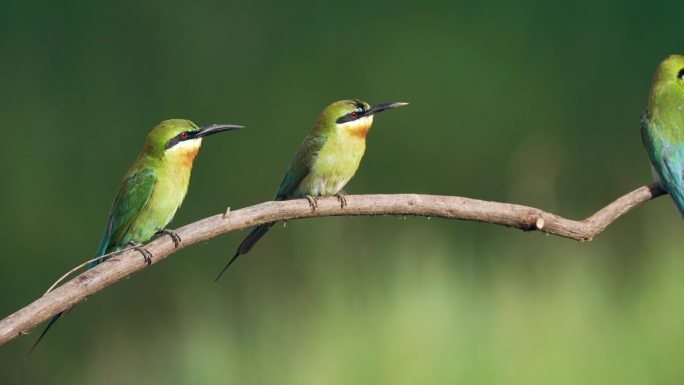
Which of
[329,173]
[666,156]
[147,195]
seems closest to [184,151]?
[147,195]

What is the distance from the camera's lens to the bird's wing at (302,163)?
2475 mm

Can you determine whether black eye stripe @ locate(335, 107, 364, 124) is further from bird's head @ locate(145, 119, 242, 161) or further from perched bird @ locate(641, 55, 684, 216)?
perched bird @ locate(641, 55, 684, 216)

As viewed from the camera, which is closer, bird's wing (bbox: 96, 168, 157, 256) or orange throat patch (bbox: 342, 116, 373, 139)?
bird's wing (bbox: 96, 168, 157, 256)

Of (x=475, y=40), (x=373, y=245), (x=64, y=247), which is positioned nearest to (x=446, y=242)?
(x=373, y=245)

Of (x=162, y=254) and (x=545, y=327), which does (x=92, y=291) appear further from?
(x=545, y=327)

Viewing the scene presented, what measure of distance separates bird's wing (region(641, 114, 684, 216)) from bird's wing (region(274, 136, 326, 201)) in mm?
741

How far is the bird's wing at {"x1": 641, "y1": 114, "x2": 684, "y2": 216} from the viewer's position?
2.16m

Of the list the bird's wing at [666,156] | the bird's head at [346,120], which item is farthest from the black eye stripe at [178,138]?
the bird's wing at [666,156]

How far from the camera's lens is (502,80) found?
3.62 meters

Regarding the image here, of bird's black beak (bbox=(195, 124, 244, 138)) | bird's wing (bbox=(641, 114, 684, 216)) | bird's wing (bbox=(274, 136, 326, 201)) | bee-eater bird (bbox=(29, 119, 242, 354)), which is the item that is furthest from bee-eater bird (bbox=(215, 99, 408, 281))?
bird's wing (bbox=(641, 114, 684, 216))

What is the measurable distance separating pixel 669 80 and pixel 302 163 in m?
0.86

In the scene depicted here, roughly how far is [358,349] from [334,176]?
67cm

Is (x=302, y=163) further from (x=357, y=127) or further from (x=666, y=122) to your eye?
(x=666, y=122)

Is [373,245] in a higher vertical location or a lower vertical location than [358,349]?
higher
